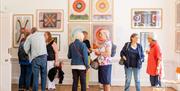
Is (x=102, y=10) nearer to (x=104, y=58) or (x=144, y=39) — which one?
(x=144, y=39)

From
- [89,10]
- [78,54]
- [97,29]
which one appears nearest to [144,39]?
[97,29]

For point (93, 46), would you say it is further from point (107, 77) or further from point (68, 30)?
point (107, 77)

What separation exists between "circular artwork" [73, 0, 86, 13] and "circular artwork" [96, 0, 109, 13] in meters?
0.42

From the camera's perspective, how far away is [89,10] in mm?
10172

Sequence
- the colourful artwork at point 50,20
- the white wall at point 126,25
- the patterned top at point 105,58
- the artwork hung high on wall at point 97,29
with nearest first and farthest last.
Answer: the patterned top at point 105,58
the white wall at point 126,25
the artwork hung high on wall at point 97,29
the colourful artwork at point 50,20

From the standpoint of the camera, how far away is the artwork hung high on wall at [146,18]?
32.9 feet

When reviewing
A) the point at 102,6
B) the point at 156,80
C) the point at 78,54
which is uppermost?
the point at 102,6

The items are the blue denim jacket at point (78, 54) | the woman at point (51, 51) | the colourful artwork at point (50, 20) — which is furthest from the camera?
the colourful artwork at point (50, 20)

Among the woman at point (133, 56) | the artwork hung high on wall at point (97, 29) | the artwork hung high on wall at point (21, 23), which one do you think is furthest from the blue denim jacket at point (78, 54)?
the artwork hung high on wall at point (21, 23)

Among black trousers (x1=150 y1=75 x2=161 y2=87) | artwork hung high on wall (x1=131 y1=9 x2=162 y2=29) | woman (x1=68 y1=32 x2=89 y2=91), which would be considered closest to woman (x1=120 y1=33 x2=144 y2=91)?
black trousers (x1=150 y1=75 x2=161 y2=87)

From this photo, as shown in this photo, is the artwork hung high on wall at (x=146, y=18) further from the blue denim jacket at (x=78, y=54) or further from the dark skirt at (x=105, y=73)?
the blue denim jacket at (x=78, y=54)

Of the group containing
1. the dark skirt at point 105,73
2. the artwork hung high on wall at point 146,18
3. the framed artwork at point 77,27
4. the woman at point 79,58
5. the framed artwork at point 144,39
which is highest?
the artwork hung high on wall at point 146,18

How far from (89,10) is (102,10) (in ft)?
1.28

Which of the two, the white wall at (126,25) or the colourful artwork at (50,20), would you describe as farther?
the colourful artwork at (50,20)
